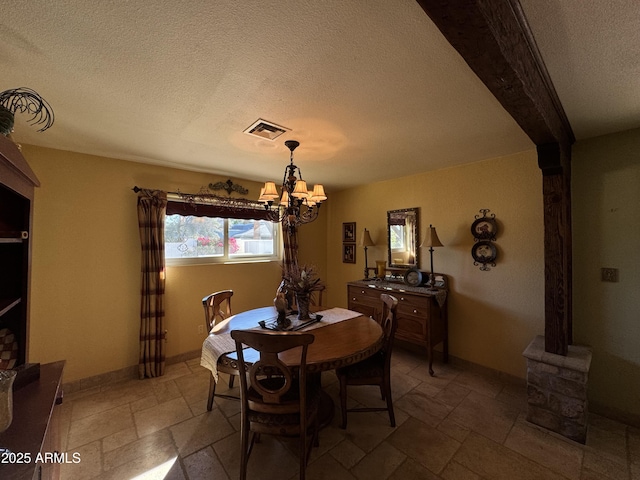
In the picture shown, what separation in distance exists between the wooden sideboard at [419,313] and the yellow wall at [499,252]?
0.72ft

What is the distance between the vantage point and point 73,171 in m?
2.50

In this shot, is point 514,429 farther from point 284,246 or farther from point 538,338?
point 284,246

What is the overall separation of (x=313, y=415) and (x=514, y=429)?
5.28 feet

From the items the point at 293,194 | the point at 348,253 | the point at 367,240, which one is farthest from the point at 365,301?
the point at 293,194

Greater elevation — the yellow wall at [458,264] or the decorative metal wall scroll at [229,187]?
the decorative metal wall scroll at [229,187]

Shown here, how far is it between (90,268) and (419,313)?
3454mm

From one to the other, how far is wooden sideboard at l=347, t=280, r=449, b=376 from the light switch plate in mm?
1261

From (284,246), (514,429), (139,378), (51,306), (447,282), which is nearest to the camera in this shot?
(514,429)

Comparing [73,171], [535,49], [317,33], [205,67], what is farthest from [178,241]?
[535,49]

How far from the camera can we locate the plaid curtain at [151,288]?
9.11ft

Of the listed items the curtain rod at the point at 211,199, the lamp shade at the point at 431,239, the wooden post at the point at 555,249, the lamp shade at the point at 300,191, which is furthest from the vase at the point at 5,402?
the lamp shade at the point at 431,239

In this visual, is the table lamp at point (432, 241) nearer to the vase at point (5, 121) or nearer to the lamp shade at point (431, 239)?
the lamp shade at point (431, 239)

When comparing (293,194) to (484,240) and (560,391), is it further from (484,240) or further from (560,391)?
(560,391)

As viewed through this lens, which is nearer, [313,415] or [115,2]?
[115,2]
